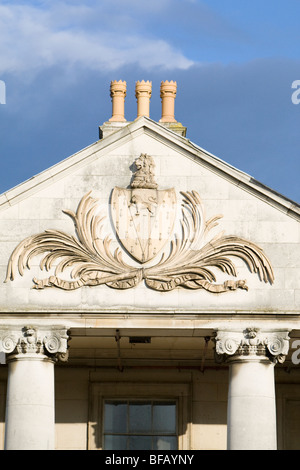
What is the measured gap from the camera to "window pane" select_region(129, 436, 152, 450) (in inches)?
1518

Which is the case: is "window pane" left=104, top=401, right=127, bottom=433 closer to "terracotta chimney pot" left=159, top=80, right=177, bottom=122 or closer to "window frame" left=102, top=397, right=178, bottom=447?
"window frame" left=102, top=397, right=178, bottom=447

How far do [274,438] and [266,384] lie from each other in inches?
48.7

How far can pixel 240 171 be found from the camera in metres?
35.9

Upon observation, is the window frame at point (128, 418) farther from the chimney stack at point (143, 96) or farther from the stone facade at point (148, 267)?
the chimney stack at point (143, 96)

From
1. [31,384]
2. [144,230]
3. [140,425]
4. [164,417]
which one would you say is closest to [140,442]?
[140,425]

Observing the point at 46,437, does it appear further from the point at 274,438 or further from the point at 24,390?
the point at 274,438

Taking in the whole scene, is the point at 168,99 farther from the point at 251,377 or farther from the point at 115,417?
the point at 115,417

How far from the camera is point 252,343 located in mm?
34844

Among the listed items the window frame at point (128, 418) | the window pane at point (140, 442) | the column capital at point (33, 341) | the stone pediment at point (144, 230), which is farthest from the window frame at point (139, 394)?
the stone pediment at point (144, 230)

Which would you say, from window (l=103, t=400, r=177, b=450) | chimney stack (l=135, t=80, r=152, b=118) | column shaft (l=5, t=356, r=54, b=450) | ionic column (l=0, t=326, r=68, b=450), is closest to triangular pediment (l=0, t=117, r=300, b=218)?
chimney stack (l=135, t=80, r=152, b=118)

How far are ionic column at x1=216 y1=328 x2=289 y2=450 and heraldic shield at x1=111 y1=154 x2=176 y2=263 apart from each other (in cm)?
261

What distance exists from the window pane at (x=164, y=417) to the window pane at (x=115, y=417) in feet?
2.55

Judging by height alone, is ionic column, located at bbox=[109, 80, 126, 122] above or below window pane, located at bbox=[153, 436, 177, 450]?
above

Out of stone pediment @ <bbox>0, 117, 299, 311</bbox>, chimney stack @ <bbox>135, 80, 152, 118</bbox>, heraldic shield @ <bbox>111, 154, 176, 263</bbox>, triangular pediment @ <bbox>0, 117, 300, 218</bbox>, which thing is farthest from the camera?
chimney stack @ <bbox>135, 80, 152, 118</bbox>
